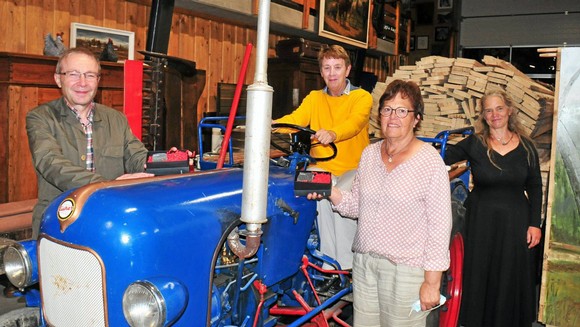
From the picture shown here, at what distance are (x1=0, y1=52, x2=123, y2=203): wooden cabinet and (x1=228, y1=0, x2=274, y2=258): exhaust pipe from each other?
10.7 ft

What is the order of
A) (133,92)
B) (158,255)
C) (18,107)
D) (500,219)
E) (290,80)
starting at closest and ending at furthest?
(158,255) < (500,219) < (18,107) < (133,92) < (290,80)

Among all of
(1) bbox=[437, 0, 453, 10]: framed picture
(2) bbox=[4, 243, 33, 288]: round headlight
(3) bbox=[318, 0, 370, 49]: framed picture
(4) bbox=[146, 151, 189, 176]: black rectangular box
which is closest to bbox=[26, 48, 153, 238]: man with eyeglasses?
(4) bbox=[146, 151, 189, 176]: black rectangular box

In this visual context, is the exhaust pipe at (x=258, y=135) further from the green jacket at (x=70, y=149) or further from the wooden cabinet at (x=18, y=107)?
the wooden cabinet at (x=18, y=107)

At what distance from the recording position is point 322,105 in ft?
10.7

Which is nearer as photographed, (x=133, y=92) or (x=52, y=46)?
(x=133, y=92)

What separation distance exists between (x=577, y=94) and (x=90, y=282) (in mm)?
2940

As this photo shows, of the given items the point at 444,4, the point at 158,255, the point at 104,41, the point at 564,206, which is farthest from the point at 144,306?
the point at 444,4

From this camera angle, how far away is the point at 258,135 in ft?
5.26

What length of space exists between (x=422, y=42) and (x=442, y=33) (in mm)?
581

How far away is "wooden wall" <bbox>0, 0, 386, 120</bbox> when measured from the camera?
4.61m

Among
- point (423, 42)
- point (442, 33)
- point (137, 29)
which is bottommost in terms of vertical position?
point (137, 29)

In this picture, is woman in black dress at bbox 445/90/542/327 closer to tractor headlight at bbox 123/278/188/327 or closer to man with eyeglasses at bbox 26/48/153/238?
man with eyeglasses at bbox 26/48/153/238

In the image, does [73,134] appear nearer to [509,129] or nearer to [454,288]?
[454,288]

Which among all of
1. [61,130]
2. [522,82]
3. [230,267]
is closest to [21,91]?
[61,130]
